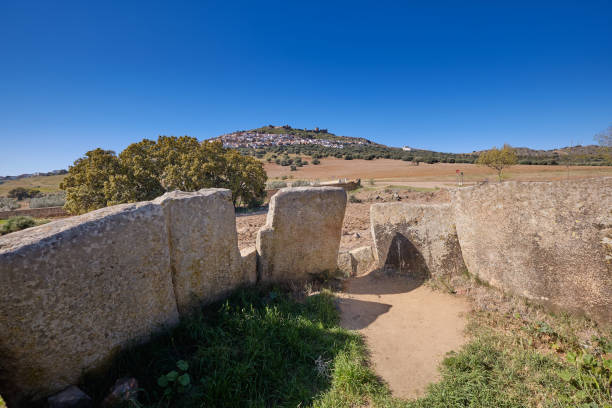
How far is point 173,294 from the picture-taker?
127 inches

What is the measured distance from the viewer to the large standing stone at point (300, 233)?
455 centimetres

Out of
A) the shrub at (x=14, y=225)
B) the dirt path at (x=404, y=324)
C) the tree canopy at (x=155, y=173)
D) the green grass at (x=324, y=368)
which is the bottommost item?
the dirt path at (x=404, y=324)

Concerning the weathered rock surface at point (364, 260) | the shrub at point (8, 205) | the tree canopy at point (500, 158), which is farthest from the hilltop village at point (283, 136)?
the weathered rock surface at point (364, 260)

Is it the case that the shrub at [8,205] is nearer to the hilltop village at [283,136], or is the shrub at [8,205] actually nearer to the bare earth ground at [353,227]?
the bare earth ground at [353,227]

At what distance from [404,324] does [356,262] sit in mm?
1934

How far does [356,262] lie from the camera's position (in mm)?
5633

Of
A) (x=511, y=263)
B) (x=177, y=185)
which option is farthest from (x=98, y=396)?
(x=177, y=185)

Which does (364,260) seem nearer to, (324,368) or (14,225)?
(324,368)

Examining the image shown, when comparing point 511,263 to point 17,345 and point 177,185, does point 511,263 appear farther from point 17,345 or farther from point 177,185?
point 177,185

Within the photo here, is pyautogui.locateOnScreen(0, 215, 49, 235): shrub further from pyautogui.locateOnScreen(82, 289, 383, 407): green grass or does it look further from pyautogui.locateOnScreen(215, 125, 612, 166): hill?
pyautogui.locateOnScreen(215, 125, 612, 166): hill

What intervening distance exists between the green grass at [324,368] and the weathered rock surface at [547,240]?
410mm

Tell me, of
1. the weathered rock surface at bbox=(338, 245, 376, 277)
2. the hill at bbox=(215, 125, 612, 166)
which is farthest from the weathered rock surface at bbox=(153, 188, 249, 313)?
the hill at bbox=(215, 125, 612, 166)

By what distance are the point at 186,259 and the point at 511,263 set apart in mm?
4417

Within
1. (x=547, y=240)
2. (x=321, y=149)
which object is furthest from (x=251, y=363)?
(x=321, y=149)
